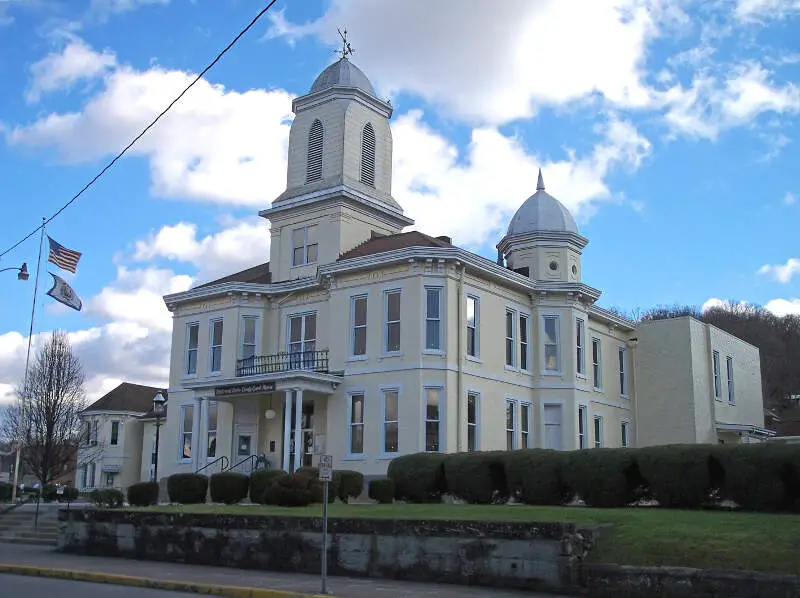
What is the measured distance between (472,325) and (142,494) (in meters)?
12.2

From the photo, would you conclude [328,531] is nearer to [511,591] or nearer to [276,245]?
[511,591]

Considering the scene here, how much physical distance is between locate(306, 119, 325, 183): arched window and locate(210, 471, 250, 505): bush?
13.7 meters

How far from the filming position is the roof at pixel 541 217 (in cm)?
3719

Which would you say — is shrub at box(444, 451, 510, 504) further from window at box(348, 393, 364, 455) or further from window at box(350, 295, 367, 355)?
window at box(350, 295, 367, 355)

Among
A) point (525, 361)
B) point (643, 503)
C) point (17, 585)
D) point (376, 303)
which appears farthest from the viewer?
point (525, 361)

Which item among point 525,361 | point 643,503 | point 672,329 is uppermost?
point 672,329

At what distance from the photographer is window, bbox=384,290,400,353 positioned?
30094 mm

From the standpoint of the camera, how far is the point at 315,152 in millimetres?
35938

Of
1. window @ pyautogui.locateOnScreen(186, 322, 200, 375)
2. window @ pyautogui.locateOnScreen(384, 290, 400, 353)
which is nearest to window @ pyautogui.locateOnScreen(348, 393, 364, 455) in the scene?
window @ pyautogui.locateOnScreen(384, 290, 400, 353)

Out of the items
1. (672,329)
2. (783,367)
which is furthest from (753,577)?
(783,367)

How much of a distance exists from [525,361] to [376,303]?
6.89 meters

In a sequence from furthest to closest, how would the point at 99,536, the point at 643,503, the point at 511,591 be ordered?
the point at 99,536 → the point at 643,503 → the point at 511,591

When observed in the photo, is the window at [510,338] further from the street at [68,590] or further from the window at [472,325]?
the street at [68,590]

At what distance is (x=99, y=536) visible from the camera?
22656 millimetres
